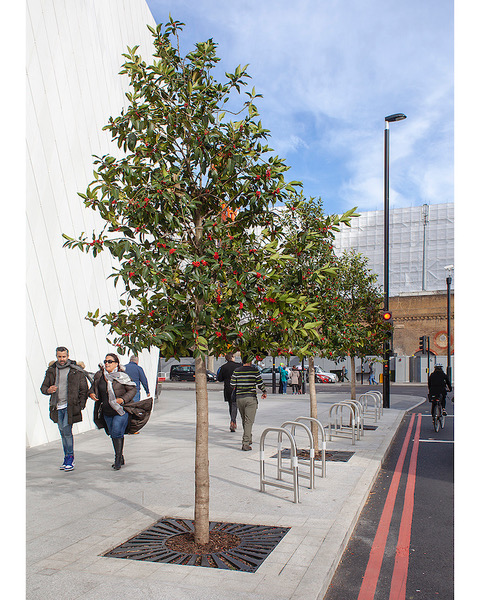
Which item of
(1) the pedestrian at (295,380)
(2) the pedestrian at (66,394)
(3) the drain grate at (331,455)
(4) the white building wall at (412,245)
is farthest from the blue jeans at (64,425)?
(4) the white building wall at (412,245)

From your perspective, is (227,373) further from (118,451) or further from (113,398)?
(113,398)

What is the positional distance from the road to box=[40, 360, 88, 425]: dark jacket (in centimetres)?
471

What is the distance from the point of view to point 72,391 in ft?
29.2

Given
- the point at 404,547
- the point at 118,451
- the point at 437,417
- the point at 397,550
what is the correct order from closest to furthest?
the point at 397,550, the point at 404,547, the point at 118,451, the point at 437,417

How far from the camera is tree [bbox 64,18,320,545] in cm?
516

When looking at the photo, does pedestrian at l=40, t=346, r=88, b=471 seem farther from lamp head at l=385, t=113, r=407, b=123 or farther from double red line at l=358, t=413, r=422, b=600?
lamp head at l=385, t=113, r=407, b=123

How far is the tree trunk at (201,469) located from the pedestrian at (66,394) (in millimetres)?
3866

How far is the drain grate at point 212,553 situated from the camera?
4.89 m

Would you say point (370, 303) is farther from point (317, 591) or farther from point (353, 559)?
point (317, 591)

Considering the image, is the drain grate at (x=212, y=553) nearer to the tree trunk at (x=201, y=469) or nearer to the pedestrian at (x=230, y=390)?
the tree trunk at (x=201, y=469)

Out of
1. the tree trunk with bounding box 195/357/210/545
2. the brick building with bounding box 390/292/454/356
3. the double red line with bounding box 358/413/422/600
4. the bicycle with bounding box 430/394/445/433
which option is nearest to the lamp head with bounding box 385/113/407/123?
the bicycle with bounding box 430/394/445/433

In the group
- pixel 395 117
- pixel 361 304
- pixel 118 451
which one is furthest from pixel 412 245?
pixel 118 451

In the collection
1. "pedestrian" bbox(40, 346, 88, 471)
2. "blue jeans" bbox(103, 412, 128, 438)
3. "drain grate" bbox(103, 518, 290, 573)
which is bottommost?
"drain grate" bbox(103, 518, 290, 573)

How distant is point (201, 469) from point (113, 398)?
3.78 meters
